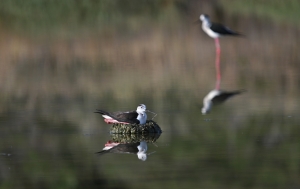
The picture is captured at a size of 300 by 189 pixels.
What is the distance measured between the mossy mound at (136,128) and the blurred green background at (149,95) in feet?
0.42

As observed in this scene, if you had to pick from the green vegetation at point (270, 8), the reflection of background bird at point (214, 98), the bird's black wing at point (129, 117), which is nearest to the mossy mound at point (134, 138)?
the bird's black wing at point (129, 117)

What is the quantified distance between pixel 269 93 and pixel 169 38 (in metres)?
8.58

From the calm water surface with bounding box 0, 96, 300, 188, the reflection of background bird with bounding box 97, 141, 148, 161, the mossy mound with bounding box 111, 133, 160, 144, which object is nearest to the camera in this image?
the calm water surface with bounding box 0, 96, 300, 188

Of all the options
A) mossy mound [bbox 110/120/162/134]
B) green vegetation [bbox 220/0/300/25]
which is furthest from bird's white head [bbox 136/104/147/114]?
green vegetation [bbox 220/0/300/25]

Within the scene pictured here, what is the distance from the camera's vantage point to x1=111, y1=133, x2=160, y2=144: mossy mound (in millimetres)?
9323

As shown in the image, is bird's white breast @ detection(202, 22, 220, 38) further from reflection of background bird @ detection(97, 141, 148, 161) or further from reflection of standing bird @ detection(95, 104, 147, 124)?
reflection of background bird @ detection(97, 141, 148, 161)

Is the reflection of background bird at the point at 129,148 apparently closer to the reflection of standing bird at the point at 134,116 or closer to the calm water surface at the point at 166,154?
the calm water surface at the point at 166,154

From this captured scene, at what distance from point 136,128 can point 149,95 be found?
2915 millimetres

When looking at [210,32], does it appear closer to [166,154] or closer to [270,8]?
[270,8]

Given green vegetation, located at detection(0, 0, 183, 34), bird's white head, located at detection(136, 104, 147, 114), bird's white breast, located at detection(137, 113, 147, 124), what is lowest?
bird's white breast, located at detection(137, 113, 147, 124)

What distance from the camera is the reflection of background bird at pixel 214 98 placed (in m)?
11.4

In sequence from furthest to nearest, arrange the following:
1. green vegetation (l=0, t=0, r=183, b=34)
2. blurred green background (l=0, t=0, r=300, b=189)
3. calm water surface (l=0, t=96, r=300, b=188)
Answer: green vegetation (l=0, t=0, r=183, b=34) → blurred green background (l=0, t=0, r=300, b=189) → calm water surface (l=0, t=96, r=300, b=188)

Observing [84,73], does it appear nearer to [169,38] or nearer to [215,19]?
[169,38]

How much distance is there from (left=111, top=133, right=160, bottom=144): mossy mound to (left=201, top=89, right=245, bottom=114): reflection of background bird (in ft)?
5.37
